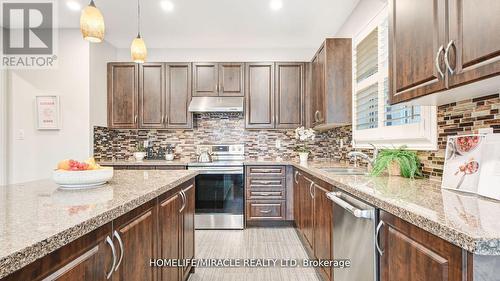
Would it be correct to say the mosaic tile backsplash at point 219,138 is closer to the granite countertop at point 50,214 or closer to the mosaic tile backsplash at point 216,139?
the mosaic tile backsplash at point 216,139

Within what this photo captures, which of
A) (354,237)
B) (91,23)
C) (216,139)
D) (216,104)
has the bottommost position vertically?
(354,237)

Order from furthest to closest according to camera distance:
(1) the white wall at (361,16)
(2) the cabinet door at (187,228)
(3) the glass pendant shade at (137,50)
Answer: (1) the white wall at (361,16), (3) the glass pendant shade at (137,50), (2) the cabinet door at (187,228)

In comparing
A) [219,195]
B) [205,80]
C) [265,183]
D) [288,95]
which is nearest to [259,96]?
Result: [288,95]

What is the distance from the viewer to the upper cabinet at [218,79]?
4.15 metres

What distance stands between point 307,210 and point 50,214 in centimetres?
231

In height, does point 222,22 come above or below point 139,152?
above

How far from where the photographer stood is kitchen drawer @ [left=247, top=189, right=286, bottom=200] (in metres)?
3.81

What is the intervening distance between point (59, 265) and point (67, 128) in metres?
3.60

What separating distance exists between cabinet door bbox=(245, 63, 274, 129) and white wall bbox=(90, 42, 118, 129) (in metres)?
2.05

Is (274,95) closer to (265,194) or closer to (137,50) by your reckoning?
(265,194)

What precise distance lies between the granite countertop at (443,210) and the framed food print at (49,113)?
12.5 ft

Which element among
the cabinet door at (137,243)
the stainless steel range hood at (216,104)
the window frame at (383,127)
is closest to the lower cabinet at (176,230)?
the cabinet door at (137,243)

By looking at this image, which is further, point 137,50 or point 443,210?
point 137,50

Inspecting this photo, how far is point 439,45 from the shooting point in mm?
1210
